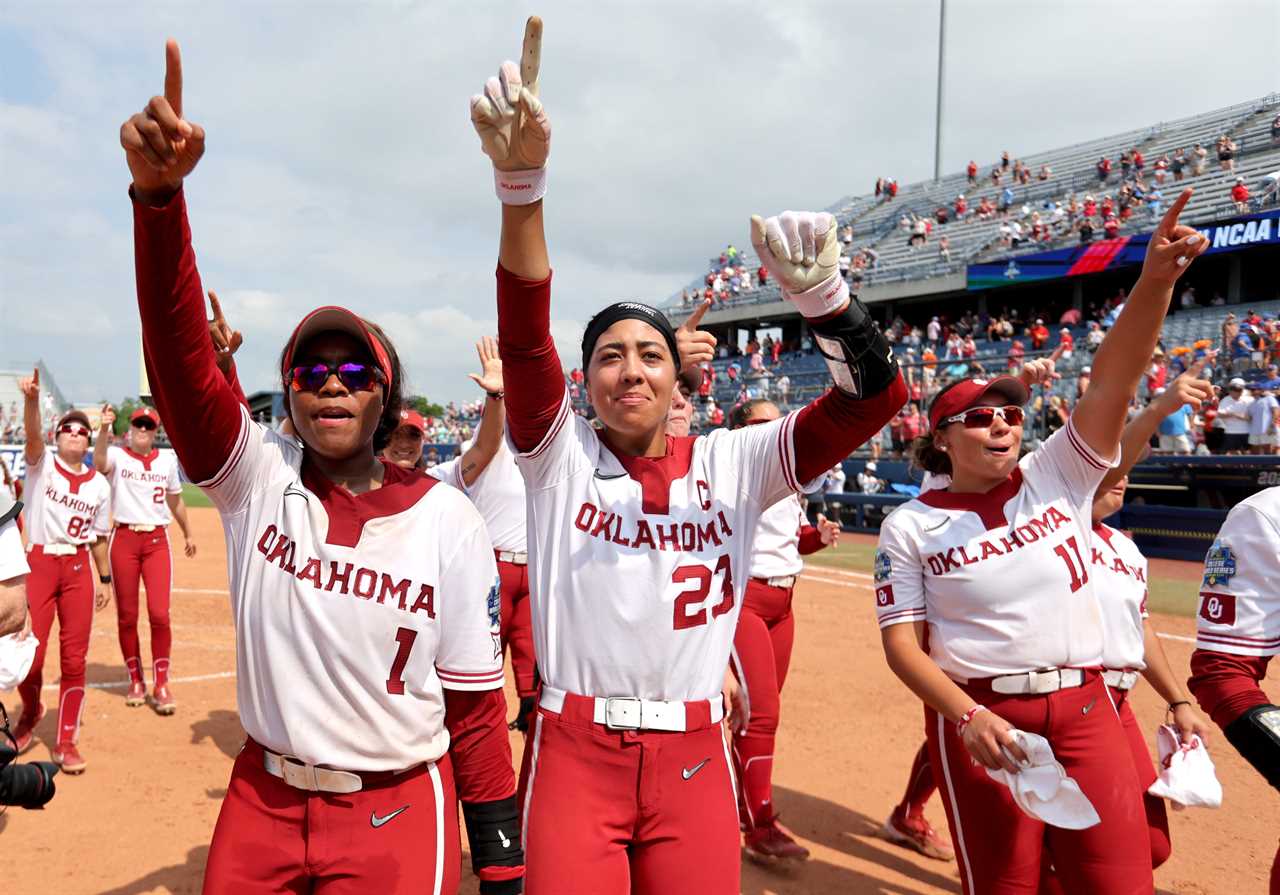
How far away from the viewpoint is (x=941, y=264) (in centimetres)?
3438

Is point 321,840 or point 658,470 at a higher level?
point 658,470

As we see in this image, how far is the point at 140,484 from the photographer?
7102 millimetres

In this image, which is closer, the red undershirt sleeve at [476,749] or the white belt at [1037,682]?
the red undershirt sleeve at [476,749]

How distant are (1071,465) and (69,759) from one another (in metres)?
6.24

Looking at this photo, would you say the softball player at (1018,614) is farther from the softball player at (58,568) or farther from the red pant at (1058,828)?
the softball player at (58,568)

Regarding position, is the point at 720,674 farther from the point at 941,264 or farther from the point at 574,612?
the point at 941,264

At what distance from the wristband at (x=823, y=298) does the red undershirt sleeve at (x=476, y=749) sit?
4.38 ft

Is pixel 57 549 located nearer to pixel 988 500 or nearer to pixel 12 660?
pixel 12 660

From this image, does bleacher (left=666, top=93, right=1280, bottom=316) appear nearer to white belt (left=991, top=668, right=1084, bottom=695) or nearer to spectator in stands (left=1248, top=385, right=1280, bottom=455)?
spectator in stands (left=1248, top=385, right=1280, bottom=455)

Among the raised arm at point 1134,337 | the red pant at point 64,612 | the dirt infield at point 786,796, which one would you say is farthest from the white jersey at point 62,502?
the raised arm at point 1134,337

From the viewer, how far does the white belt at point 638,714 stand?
2354 millimetres

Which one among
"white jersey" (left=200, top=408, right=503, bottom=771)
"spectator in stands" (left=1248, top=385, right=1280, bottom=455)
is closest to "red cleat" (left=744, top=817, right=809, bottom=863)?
"white jersey" (left=200, top=408, right=503, bottom=771)

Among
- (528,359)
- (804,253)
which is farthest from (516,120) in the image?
(804,253)

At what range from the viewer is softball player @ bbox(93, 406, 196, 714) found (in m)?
Answer: 7.02
